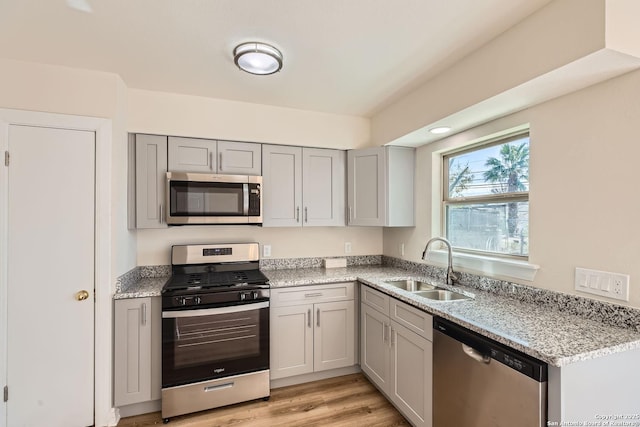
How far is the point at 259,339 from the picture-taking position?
2357 millimetres

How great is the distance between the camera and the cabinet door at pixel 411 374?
6.03ft

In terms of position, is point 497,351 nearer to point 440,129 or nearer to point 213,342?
point 440,129

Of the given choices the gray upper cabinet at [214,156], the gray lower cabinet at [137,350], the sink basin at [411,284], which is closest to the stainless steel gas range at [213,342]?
the gray lower cabinet at [137,350]

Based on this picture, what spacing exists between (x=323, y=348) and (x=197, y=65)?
2397mm

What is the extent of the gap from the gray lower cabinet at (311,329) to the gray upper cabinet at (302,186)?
0.68 metres

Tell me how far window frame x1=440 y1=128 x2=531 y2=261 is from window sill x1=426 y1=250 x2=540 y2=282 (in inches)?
2.0

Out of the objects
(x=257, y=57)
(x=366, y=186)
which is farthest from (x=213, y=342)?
(x=257, y=57)

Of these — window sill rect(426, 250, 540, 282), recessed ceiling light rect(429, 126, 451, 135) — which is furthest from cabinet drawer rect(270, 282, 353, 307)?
recessed ceiling light rect(429, 126, 451, 135)

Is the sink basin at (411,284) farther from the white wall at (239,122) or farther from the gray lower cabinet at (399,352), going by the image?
the white wall at (239,122)

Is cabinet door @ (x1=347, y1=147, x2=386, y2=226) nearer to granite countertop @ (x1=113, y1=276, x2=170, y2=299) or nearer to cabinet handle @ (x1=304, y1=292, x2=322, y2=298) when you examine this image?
cabinet handle @ (x1=304, y1=292, x2=322, y2=298)

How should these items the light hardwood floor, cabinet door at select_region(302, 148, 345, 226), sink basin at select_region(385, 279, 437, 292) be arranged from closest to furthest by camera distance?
1. the light hardwood floor
2. sink basin at select_region(385, 279, 437, 292)
3. cabinet door at select_region(302, 148, 345, 226)

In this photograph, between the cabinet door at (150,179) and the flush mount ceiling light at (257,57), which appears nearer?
the flush mount ceiling light at (257,57)

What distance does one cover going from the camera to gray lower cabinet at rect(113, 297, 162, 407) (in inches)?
83.8

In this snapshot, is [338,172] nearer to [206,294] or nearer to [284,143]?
[284,143]
